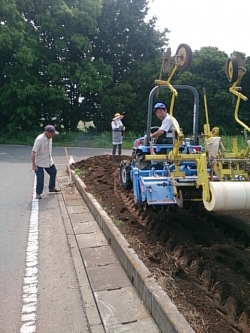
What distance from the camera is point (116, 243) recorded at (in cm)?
456

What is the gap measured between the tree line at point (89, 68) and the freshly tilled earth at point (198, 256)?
1647cm

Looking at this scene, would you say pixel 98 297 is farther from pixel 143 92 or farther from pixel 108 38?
pixel 108 38

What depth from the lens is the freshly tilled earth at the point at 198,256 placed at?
9.95ft

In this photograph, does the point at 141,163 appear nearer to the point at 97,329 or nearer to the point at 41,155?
the point at 41,155

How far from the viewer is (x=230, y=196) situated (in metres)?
3.18

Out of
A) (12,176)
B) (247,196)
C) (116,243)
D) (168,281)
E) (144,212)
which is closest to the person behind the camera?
(247,196)

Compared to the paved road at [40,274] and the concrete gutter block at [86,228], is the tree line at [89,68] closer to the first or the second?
the paved road at [40,274]

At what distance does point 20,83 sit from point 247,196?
68.2 ft

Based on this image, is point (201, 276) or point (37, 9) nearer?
point (201, 276)

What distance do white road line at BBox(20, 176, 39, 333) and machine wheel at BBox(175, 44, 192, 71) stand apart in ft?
10.2

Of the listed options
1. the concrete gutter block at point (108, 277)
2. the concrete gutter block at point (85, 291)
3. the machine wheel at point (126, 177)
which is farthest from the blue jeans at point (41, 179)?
the concrete gutter block at point (108, 277)

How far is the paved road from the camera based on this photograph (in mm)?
3254

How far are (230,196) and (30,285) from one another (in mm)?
2361

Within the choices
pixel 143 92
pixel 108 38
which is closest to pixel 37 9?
pixel 108 38
